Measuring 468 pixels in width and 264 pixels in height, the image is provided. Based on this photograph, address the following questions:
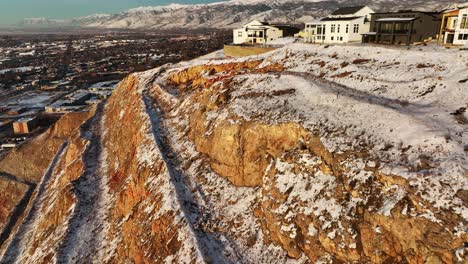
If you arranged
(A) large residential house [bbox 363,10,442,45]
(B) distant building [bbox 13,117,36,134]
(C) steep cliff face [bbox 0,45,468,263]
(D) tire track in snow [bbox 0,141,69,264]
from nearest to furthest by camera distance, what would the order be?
(C) steep cliff face [bbox 0,45,468,263] < (D) tire track in snow [bbox 0,141,69,264] < (A) large residential house [bbox 363,10,442,45] < (B) distant building [bbox 13,117,36,134]

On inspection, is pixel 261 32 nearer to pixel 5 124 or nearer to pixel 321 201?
pixel 321 201

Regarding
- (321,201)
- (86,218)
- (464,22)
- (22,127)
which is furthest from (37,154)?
(464,22)

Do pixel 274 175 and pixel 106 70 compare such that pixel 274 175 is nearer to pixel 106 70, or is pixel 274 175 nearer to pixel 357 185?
pixel 357 185

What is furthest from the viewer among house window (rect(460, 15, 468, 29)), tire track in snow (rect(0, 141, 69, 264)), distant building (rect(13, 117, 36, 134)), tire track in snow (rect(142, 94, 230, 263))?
distant building (rect(13, 117, 36, 134))

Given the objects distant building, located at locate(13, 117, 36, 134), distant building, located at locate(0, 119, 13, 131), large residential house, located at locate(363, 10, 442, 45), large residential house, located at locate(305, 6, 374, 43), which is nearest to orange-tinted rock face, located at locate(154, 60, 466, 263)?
large residential house, located at locate(363, 10, 442, 45)

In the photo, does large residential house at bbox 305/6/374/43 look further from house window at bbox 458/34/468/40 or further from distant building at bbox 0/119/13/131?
distant building at bbox 0/119/13/131

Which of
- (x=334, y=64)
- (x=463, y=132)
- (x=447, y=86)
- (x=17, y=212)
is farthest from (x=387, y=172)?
(x=17, y=212)
